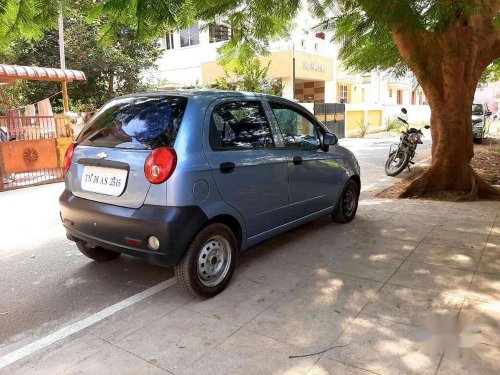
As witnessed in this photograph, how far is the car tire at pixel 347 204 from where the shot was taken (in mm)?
5562

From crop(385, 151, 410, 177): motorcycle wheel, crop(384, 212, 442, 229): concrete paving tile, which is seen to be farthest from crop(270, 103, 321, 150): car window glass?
crop(385, 151, 410, 177): motorcycle wheel

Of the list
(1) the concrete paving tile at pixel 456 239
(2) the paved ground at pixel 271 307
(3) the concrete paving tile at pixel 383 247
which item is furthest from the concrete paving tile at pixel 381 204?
(3) the concrete paving tile at pixel 383 247

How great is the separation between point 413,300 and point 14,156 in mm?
9238

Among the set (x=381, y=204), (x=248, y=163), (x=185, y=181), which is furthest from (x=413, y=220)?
(x=185, y=181)

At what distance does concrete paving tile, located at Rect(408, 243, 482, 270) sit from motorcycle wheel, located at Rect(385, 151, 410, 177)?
5.73 meters

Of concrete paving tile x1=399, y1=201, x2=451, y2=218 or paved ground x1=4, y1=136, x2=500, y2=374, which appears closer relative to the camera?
paved ground x1=4, y1=136, x2=500, y2=374

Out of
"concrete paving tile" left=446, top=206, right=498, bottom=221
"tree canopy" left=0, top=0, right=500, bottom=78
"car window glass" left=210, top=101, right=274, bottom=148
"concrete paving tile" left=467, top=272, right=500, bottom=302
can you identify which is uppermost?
"tree canopy" left=0, top=0, right=500, bottom=78

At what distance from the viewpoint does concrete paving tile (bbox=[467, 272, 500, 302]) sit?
3.49m

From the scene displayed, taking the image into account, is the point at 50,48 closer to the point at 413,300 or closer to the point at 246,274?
the point at 246,274

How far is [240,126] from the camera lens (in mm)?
3932

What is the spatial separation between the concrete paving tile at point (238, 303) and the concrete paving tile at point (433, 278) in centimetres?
122

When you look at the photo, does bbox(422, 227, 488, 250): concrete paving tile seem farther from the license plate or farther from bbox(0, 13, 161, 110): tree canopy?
bbox(0, 13, 161, 110): tree canopy

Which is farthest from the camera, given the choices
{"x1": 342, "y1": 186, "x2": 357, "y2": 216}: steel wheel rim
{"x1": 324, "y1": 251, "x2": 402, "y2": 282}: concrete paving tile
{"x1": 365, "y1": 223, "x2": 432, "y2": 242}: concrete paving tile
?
{"x1": 342, "y1": 186, "x2": 357, "y2": 216}: steel wheel rim

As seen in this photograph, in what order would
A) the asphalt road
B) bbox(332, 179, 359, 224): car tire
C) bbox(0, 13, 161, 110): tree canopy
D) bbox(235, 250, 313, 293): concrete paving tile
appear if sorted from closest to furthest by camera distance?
the asphalt road → bbox(235, 250, 313, 293): concrete paving tile → bbox(332, 179, 359, 224): car tire → bbox(0, 13, 161, 110): tree canopy
